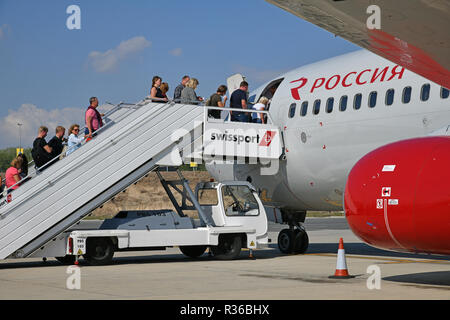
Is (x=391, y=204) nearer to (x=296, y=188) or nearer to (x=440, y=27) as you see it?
(x=440, y=27)

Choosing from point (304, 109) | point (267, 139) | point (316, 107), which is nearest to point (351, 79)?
point (316, 107)

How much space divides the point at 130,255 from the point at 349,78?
839cm

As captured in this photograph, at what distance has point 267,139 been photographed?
18312mm

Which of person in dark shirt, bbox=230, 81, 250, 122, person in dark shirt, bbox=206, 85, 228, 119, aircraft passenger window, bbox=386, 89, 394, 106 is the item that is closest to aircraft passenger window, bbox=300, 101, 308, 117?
person in dark shirt, bbox=230, 81, 250, 122

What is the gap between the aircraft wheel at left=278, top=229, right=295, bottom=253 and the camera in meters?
19.4

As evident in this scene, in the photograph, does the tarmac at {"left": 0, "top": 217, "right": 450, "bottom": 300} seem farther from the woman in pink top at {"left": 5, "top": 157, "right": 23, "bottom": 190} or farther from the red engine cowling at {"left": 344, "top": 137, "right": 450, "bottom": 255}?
the woman in pink top at {"left": 5, "top": 157, "right": 23, "bottom": 190}

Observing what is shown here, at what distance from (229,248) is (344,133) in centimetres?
411

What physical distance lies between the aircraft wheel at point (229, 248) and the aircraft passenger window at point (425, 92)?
5.84 metres

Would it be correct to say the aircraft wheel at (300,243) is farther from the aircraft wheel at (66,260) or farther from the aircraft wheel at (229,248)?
the aircraft wheel at (66,260)

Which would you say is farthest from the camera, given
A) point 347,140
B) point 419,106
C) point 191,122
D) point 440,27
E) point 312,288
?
point 191,122

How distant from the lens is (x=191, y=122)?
17859 mm

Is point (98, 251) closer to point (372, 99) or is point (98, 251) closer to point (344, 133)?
point (344, 133)

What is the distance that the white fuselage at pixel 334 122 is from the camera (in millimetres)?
14641
